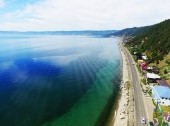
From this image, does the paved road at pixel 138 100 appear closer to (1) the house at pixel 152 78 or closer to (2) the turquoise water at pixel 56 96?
(1) the house at pixel 152 78

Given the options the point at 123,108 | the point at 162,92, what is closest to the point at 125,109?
the point at 123,108

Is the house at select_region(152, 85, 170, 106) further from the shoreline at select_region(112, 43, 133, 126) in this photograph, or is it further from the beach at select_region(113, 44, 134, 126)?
the shoreline at select_region(112, 43, 133, 126)

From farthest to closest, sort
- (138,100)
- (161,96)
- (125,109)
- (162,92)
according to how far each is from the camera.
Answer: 1. (138,100)
2. (162,92)
3. (161,96)
4. (125,109)

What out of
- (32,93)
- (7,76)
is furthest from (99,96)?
(7,76)

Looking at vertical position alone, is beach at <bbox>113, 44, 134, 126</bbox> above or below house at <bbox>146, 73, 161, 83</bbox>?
below

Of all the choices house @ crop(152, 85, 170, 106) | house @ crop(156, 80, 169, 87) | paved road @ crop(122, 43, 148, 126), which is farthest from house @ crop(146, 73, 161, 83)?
house @ crop(152, 85, 170, 106)

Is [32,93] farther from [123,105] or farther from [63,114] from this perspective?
[123,105]

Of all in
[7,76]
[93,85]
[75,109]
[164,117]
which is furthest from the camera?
[7,76]

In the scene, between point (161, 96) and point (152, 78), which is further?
point (152, 78)

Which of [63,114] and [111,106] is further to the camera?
[111,106]

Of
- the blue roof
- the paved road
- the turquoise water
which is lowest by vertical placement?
the turquoise water

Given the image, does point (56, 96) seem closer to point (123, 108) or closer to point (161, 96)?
point (123, 108)
